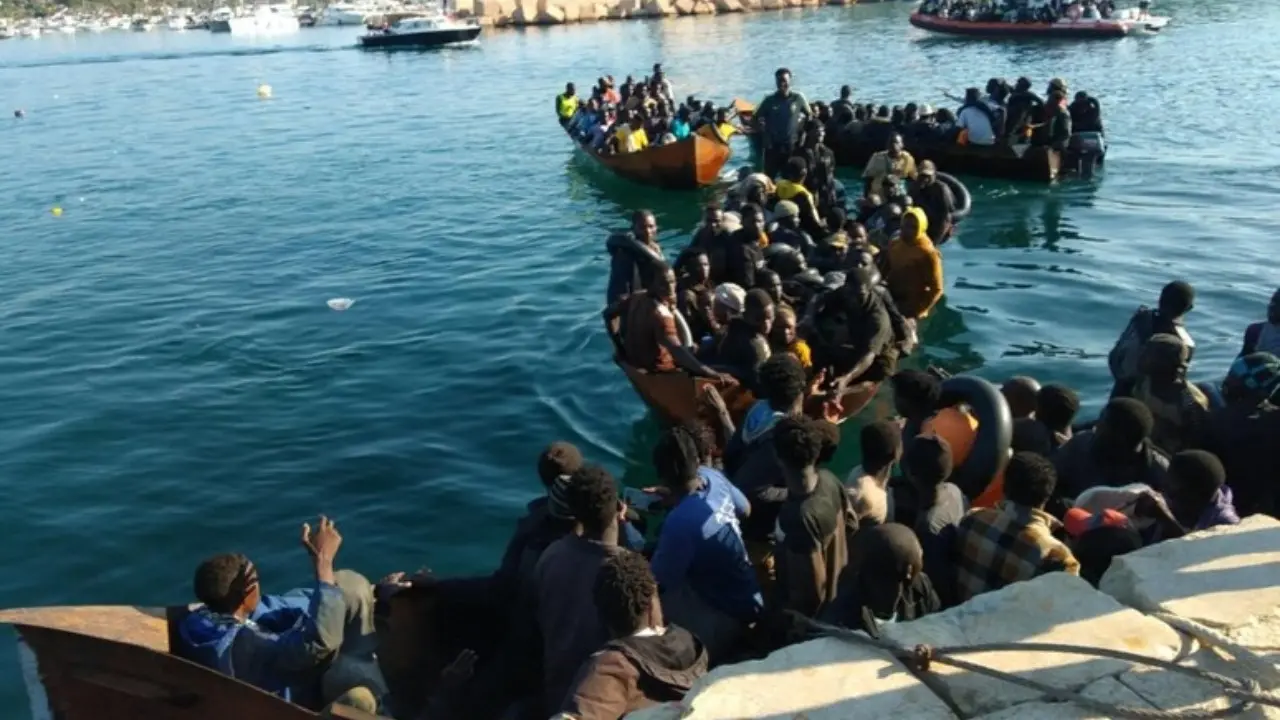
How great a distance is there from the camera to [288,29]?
A: 351 feet

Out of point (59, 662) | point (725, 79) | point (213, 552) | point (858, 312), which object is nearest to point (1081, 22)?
point (725, 79)

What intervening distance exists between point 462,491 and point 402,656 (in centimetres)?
453

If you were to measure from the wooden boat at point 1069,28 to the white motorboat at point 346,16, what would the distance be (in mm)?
68167

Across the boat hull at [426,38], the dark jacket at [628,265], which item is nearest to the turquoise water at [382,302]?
the dark jacket at [628,265]

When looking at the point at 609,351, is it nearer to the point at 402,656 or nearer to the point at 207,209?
the point at 402,656

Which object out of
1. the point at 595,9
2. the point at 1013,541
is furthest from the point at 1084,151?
the point at 595,9

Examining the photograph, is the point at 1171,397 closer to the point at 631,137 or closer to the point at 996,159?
the point at 996,159

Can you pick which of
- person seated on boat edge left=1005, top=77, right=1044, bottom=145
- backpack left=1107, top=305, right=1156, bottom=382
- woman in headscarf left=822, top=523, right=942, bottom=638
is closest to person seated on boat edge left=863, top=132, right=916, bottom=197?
person seated on boat edge left=1005, top=77, right=1044, bottom=145

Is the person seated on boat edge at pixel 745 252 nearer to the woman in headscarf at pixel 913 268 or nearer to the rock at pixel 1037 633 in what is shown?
the woman in headscarf at pixel 913 268

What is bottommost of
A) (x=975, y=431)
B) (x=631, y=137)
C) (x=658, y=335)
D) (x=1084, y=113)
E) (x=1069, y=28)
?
(x=658, y=335)

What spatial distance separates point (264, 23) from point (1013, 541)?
115437 mm

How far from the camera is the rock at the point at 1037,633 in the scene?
11.2 ft

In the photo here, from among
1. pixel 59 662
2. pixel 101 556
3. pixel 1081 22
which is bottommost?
A: pixel 101 556

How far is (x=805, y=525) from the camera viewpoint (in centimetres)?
482
